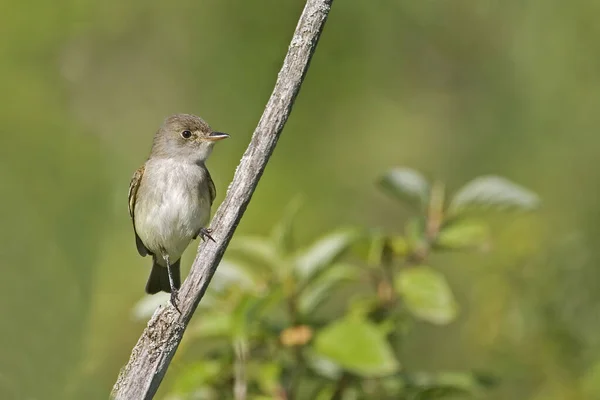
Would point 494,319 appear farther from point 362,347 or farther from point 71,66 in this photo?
point 71,66

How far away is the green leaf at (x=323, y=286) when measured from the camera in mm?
2113

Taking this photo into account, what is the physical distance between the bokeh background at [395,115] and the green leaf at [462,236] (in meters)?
0.75

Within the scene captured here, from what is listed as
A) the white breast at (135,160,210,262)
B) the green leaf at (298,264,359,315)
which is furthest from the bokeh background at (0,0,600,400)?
the green leaf at (298,264,359,315)

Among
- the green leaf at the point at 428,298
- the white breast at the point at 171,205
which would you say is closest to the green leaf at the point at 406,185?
the green leaf at the point at 428,298

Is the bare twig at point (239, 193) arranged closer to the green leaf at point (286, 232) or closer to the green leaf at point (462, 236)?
the green leaf at point (286, 232)

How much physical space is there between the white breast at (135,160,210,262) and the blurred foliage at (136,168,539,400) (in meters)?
0.35

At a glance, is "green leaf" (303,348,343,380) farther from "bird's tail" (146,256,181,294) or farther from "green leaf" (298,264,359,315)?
"bird's tail" (146,256,181,294)

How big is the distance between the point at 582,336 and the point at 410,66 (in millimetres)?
2120

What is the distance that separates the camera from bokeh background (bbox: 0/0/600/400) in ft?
9.75

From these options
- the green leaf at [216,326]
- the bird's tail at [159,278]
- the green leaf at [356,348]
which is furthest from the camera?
the bird's tail at [159,278]

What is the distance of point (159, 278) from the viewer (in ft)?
9.70

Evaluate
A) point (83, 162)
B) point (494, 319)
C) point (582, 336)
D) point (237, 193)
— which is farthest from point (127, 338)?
point (237, 193)

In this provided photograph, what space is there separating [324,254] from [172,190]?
781 millimetres

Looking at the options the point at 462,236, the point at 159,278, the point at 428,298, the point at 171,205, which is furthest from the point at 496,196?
the point at 159,278
